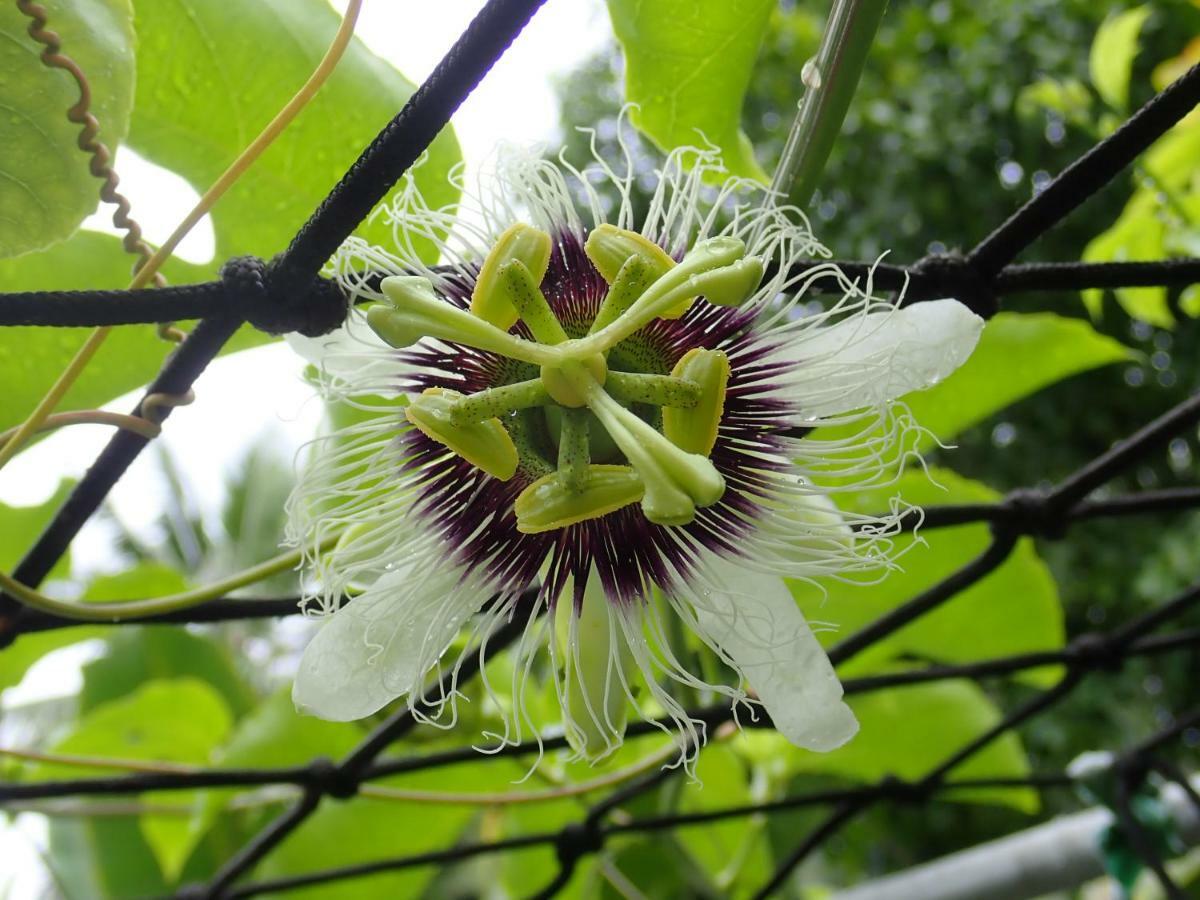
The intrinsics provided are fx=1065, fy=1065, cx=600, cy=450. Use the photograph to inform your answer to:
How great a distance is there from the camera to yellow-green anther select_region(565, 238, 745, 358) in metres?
0.40

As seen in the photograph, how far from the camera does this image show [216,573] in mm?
5328

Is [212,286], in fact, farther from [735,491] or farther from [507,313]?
[735,491]

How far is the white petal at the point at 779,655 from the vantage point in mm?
425

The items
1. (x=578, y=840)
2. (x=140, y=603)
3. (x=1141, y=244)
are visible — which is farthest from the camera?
(x=1141, y=244)

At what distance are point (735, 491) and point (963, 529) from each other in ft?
1.27

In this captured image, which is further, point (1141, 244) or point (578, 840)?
point (1141, 244)

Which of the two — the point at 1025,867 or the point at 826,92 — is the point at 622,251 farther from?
the point at 1025,867

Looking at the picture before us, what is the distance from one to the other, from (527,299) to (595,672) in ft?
0.55

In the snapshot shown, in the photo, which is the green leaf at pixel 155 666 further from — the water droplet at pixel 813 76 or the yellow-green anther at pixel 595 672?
the water droplet at pixel 813 76

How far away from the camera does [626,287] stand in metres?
0.42

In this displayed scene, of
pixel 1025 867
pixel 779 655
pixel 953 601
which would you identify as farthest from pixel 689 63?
pixel 1025 867

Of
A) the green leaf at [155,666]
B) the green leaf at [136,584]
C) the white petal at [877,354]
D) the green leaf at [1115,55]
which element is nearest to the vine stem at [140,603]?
the white petal at [877,354]

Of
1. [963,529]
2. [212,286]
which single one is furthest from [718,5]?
[963,529]

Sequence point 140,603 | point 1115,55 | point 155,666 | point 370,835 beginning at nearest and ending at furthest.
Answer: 1. point 140,603
2. point 370,835
3. point 1115,55
4. point 155,666
